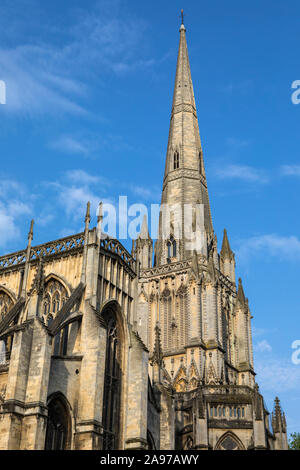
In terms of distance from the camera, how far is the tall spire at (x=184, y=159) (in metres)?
55.9

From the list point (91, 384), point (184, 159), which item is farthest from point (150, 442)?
point (184, 159)

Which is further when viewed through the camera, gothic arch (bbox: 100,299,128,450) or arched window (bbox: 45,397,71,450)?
gothic arch (bbox: 100,299,128,450)

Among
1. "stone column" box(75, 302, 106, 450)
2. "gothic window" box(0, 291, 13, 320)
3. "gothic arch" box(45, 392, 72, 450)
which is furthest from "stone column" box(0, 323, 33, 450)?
"gothic window" box(0, 291, 13, 320)

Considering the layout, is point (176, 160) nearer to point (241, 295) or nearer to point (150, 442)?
point (241, 295)

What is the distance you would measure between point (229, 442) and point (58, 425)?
430 inches

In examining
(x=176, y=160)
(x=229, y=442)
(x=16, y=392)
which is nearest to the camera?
(x=16, y=392)

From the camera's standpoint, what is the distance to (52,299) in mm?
25188

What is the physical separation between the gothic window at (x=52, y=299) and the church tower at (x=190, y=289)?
462 inches

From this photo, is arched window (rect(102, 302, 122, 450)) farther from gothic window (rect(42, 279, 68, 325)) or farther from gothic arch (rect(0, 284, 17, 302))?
gothic arch (rect(0, 284, 17, 302))

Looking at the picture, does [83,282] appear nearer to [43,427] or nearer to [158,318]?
[43,427]

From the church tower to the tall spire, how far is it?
0.09m

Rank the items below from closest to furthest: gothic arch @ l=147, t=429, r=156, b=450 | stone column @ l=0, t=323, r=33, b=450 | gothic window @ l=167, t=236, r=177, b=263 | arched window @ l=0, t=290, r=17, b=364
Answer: stone column @ l=0, t=323, r=33, b=450 < arched window @ l=0, t=290, r=17, b=364 < gothic arch @ l=147, t=429, r=156, b=450 < gothic window @ l=167, t=236, r=177, b=263

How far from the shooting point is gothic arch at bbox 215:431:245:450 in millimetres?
28875

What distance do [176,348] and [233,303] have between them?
7.84 m
